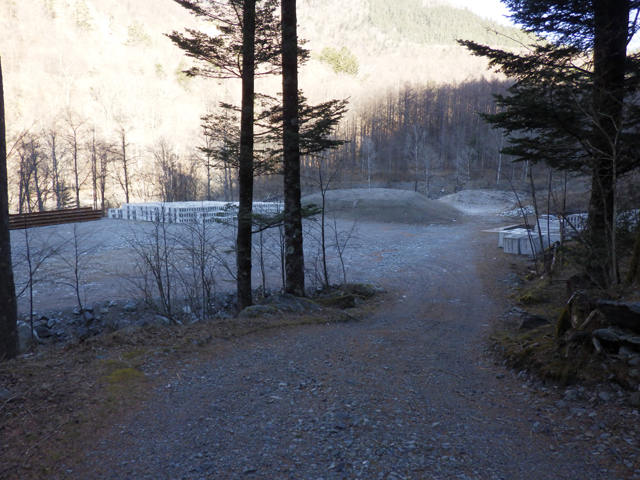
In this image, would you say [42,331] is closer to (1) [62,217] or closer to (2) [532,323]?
(2) [532,323]

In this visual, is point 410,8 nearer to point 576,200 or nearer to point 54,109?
point 54,109

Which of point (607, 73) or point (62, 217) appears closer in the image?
point (607, 73)

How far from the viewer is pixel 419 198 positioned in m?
34.2

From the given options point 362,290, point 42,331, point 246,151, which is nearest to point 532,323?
point 362,290

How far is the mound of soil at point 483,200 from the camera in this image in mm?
39681

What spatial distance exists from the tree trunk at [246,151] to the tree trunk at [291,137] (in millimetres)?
659

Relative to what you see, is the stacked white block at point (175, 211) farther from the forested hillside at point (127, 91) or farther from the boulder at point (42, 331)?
the boulder at point (42, 331)

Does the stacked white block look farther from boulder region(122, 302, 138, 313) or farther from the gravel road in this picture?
the gravel road

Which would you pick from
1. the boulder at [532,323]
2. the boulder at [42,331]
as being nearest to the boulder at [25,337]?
the boulder at [42,331]

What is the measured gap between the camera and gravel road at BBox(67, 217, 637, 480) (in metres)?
2.55

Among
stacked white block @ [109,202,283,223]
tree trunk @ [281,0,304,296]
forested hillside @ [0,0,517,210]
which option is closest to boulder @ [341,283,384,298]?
tree trunk @ [281,0,304,296]

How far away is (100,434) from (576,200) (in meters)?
34.1

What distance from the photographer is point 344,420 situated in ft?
10.2

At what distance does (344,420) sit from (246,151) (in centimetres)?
597
